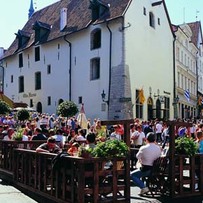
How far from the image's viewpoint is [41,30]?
Answer: 143 feet

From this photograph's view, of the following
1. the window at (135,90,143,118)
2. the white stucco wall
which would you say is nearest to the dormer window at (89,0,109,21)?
the white stucco wall

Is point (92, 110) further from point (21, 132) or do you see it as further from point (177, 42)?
point (21, 132)

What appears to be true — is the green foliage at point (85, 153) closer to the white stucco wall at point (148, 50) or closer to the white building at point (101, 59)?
the white building at point (101, 59)

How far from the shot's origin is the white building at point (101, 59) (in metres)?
34.3

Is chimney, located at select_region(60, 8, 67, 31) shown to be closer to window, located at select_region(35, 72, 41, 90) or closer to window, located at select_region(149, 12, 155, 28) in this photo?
window, located at select_region(35, 72, 41, 90)

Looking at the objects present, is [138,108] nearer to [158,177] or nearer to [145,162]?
[158,177]

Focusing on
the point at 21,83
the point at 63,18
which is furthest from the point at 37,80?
the point at 63,18

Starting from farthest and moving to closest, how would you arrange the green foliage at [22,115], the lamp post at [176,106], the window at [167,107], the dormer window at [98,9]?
the lamp post at [176,106]
the window at [167,107]
the dormer window at [98,9]
the green foliage at [22,115]

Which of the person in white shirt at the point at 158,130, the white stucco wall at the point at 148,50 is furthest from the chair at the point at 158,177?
the white stucco wall at the point at 148,50

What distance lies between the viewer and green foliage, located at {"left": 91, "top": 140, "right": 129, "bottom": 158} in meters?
7.54

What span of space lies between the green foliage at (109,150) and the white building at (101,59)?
25504 mm

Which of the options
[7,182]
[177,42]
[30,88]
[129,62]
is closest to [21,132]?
[7,182]

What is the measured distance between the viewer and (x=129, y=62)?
3466 centimetres

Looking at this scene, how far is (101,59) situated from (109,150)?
2841 cm
